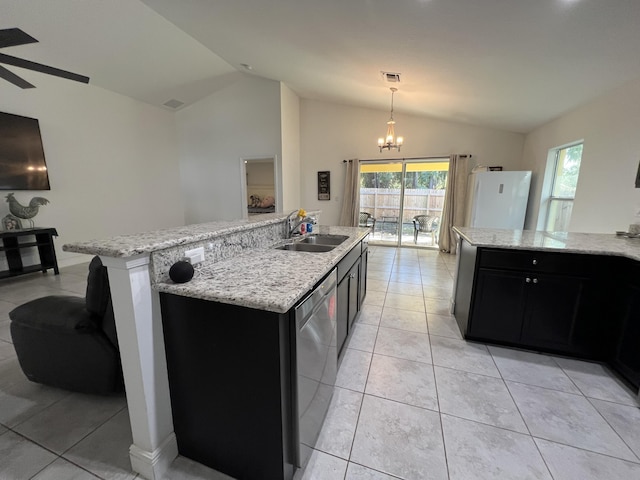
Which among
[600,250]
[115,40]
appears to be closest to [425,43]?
[600,250]

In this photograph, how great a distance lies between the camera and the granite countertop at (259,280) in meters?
0.95

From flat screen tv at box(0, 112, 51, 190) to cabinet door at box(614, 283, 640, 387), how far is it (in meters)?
6.57

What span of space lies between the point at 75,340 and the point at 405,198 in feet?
18.8

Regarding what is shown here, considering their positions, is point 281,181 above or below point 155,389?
above

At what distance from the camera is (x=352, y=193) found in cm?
592

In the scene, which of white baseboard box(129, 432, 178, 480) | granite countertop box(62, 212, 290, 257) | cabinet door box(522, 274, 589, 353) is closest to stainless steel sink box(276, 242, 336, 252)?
granite countertop box(62, 212, 290, 257)

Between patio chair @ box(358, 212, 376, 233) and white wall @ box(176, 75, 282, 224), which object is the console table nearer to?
white wall @ box(176, 75, 282, 224)

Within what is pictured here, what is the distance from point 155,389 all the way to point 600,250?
2728 mm

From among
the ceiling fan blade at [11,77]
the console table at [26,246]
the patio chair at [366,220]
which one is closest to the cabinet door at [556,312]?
the patio chair at [366,220]

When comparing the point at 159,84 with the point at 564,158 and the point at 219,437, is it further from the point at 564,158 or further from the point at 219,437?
the point at 564,158

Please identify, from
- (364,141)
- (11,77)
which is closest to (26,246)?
(11,77)

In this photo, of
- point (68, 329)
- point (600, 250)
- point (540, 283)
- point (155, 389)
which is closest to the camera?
point (155, 389)

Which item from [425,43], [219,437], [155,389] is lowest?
[219,437]

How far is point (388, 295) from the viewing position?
320 centimetres
